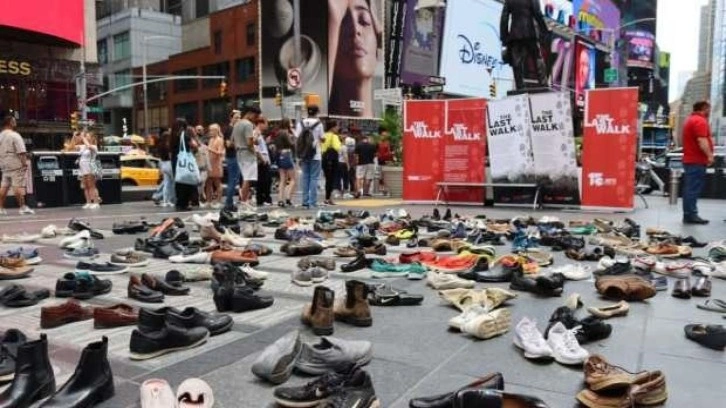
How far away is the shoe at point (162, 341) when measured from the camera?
3416 millimetres

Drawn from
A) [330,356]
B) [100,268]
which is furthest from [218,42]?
[330,356]

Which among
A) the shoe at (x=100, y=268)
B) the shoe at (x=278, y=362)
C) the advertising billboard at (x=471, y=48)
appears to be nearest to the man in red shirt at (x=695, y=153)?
the shoe at (x=100, y=268)

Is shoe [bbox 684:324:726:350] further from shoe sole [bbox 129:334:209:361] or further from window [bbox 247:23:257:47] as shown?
window [bbox 247:23:257:47]

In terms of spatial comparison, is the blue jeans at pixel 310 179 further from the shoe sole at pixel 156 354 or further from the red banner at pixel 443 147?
the shoe sole at pixel 156 354

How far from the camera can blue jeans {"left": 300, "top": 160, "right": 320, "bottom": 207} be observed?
13.3m

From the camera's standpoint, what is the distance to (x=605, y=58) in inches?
2603

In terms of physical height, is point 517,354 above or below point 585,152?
below

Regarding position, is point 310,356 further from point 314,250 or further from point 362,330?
point 314,250

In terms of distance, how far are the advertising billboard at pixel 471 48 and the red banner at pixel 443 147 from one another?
32.6 m

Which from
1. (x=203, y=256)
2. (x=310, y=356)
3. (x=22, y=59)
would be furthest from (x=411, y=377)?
(x=22, y=59)

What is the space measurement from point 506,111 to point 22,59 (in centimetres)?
2635

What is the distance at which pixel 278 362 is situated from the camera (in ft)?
10.2

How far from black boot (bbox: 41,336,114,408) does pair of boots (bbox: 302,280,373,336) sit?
140 cm

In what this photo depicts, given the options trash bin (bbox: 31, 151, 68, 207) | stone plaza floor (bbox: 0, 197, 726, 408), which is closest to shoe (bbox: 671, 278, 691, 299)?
stone plaza floor (bbox: 0, 197, 726, 408)
